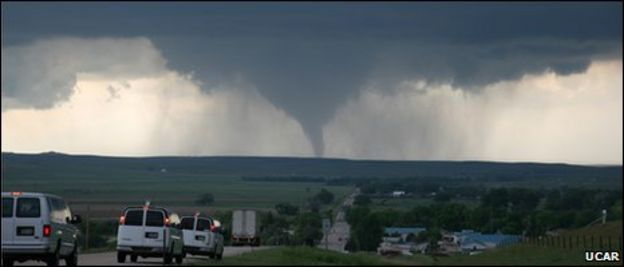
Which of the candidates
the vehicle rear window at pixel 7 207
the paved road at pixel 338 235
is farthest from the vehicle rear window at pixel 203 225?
the paved road at pixel 338 235

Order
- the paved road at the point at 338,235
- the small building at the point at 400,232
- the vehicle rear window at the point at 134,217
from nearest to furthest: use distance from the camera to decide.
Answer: the vehicle rear window at the point at 134,217, the paved road at the point at 338,235, the small building at the point at 400,232

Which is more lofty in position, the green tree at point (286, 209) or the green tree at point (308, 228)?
the green tree at point (286, 209)

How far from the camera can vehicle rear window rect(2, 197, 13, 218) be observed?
4522 centimetres

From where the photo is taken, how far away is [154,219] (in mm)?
55219

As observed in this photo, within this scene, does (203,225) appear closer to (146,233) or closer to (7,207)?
(146,233)

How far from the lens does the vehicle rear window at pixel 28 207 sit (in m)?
45.2

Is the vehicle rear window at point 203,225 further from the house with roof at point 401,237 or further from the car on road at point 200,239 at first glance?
the house with roof at point 401,237

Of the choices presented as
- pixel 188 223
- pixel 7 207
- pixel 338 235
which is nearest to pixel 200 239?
pixel 188 223

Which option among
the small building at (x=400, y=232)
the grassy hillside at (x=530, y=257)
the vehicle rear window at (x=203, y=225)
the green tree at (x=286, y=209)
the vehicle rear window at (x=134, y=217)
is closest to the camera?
the grassy hillside at (x=530, y=257)

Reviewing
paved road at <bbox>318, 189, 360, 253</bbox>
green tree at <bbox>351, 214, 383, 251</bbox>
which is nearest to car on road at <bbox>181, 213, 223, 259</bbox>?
paved road at <bbox>318, 189, 360, 253</bbox>

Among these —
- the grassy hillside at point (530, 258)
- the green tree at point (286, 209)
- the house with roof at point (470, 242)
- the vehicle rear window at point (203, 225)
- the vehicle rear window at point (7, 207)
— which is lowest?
the grassy hillside at point (530, 258)

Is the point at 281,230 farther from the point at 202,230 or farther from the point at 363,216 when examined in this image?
the point at 202,230

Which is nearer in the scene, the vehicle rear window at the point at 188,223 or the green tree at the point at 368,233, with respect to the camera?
the vehicle rear window at the point at 188,223

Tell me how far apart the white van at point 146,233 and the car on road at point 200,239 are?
10.3 meters
